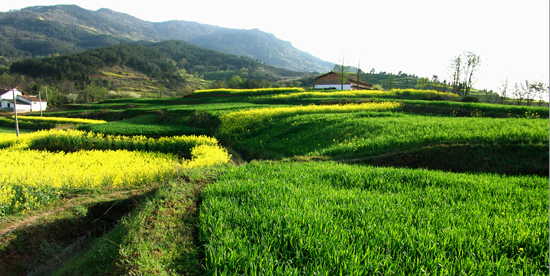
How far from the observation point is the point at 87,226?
6.41 metres

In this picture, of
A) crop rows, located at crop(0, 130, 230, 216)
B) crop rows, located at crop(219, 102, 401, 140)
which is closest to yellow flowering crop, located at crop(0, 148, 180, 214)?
crop rows, located at crop(0, 130, 230, 216)

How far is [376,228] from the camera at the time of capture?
375cm

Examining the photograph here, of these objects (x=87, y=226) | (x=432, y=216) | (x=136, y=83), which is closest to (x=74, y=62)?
(x=136, y=83)

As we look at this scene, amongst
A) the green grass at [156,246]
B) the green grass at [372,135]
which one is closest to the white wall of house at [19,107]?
the green grass at [372,135]

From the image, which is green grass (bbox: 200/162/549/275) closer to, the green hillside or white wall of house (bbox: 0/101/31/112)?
the green hillside

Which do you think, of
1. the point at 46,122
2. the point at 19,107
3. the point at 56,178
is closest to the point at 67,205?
the point at 56,178

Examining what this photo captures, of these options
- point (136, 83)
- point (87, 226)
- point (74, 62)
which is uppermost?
point (74, 62)

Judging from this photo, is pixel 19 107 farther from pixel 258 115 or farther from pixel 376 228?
pixel 376 228

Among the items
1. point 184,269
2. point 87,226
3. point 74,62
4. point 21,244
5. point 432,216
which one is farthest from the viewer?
point 74,62

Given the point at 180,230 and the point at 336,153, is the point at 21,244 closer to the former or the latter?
the point at 180,230

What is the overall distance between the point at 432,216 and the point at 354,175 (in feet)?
8.26

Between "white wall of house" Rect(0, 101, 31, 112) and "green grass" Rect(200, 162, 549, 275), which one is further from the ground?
"green grass" Rect(200, 162, 549, 275)

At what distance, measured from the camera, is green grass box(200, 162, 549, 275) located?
9.91 feet

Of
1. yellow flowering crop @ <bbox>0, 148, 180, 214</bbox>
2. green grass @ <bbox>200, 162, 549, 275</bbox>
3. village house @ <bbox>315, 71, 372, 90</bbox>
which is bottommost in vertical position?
yellow flowering crop @ <bbox>0, 148, 180, 214</bbox>
